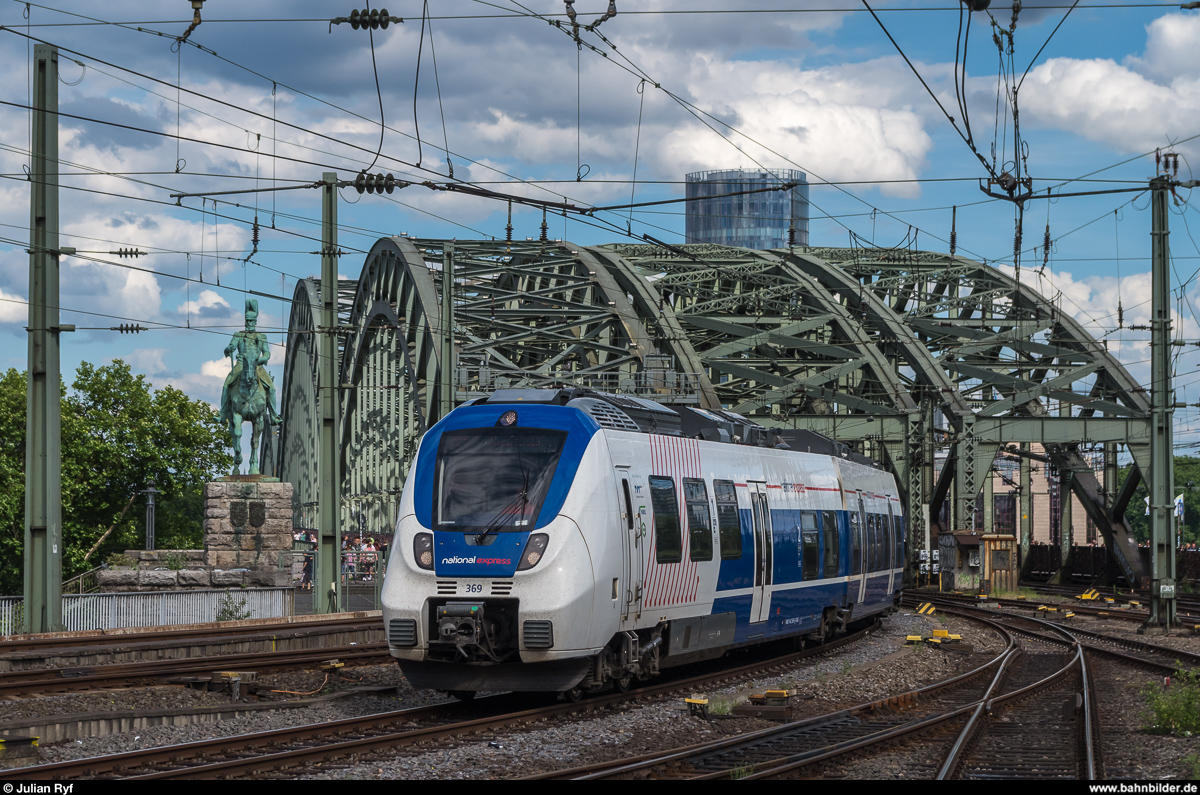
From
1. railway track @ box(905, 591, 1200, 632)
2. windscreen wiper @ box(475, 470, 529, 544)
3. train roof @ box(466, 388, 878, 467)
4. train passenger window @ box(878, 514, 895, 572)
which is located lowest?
railway track @ box(905, 591, 1200, 632)

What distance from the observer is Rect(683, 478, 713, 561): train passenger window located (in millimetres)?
16188

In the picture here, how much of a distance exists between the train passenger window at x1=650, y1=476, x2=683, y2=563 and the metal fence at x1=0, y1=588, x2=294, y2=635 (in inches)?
436

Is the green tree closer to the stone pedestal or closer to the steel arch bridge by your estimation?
the steel arch bridge

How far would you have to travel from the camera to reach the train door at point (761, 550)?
59.9 ft

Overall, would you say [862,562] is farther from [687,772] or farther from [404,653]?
[687,772]

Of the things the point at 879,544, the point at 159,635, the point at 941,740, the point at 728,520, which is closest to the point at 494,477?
the point at 728,520

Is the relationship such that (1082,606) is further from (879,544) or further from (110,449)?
(110,449)

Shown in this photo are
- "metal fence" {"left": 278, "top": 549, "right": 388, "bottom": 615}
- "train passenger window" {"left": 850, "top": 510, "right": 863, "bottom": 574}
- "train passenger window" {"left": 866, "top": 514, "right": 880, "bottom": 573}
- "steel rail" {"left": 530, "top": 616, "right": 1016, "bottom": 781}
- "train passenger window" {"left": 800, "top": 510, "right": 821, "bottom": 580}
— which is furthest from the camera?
"metal fence" {"left": 278, "top": 549, "right": 388, "bottom": 615}

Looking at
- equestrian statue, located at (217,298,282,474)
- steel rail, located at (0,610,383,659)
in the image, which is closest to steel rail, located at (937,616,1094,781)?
steel rail, located at (0,610,383,659)

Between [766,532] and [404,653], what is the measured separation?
21.9 feet

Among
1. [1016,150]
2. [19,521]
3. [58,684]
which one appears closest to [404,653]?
[58,684]

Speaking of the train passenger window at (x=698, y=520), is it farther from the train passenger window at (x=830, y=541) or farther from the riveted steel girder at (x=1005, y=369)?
the riveted steel girder at (x=1005, y=369)

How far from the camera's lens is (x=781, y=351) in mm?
57031

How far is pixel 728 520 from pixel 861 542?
8.00 meters
